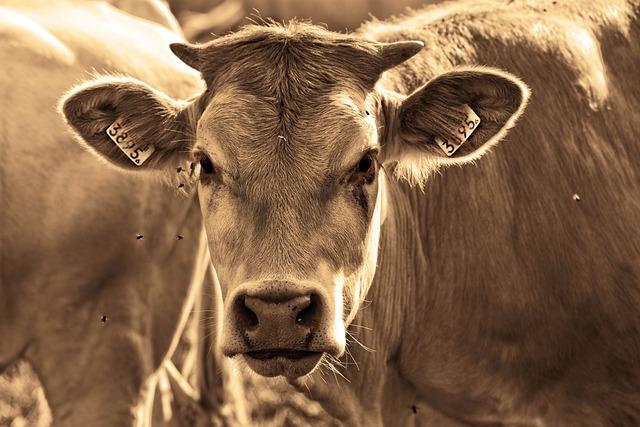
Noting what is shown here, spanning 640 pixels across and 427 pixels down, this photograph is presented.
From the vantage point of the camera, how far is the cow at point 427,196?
16.3ft

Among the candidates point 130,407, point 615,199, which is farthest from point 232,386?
point 615,199

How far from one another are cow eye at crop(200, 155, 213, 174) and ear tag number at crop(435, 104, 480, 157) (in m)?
1.01

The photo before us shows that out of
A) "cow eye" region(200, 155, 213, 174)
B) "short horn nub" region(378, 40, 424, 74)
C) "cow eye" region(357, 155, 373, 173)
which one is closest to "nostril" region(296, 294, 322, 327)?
"cow eye" region(357, 155, 373, 173)

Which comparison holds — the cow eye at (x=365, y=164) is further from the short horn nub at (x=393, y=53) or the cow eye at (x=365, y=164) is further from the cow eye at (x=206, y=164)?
the cow eye at (x=206, y=164)

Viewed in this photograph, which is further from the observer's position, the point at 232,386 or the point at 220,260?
the point at 232,386

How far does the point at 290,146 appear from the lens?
16.3ft

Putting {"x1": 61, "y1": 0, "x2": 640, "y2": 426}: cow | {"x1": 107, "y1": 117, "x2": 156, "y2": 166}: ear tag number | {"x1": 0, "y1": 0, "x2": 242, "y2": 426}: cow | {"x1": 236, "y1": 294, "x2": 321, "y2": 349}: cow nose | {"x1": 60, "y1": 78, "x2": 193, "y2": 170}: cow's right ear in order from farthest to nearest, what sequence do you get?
{"x1": 0, "y1": 0, "x2": 242, "y2": 426}: cow < {"x1": 107, "y1": 117, "x2": 156, "y2": 166}: ear tag number < {"x1": 60, "y1": 78, "x2": 193, "y2": 170}: cow's right ear < {"x1": 61, "y1": 0, "x2": 640, "y2": 426}: cow < {"x1": 236, "y1": 294, "x2": 321, "y2": 349}: cow nose

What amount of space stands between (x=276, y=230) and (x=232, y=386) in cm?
309

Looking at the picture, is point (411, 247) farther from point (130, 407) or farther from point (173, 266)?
point (130, 407)

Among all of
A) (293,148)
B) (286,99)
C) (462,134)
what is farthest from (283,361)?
(462,134)

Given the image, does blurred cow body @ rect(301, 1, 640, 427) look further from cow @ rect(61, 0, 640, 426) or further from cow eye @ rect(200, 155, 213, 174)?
cow eye @ rect(200, 155, 213, 174)

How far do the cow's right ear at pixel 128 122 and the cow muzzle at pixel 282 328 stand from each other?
112 centimetres

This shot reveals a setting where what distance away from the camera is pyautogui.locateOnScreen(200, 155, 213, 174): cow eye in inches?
205

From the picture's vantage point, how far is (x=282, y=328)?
4.69 metres
